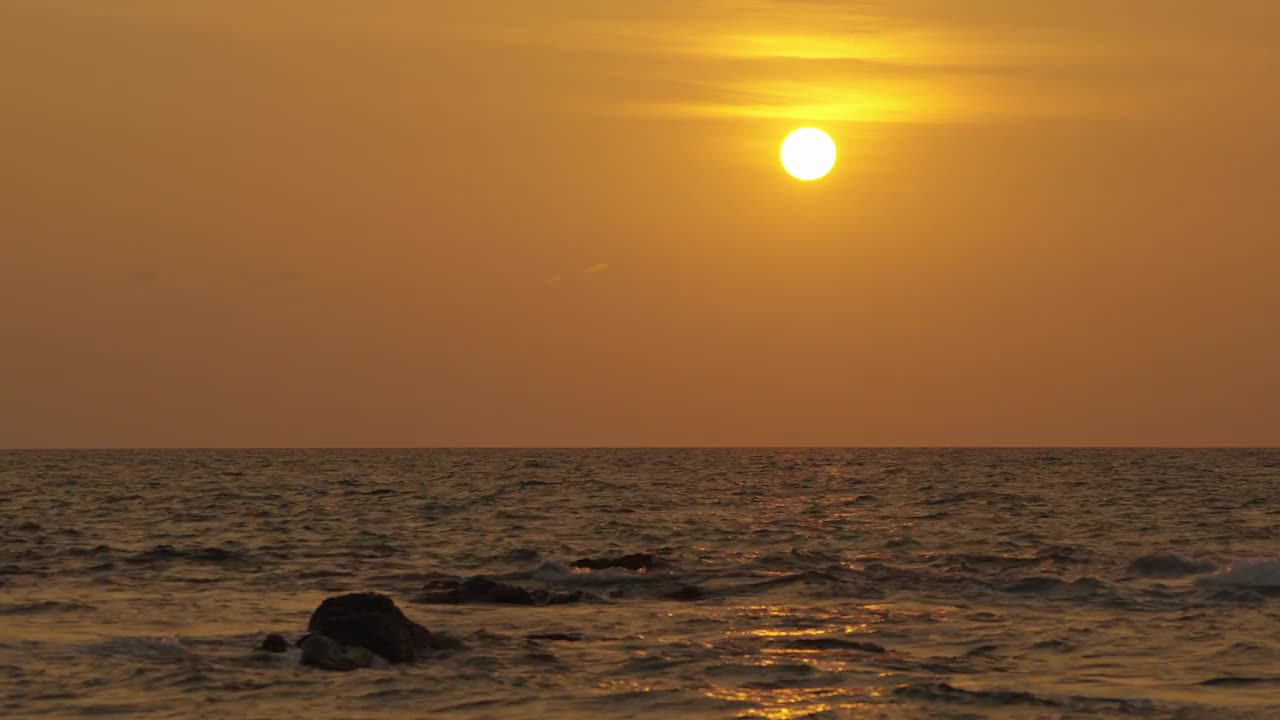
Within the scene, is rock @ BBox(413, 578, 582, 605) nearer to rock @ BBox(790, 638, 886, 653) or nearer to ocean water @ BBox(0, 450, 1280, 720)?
ocean water @ BBox(0, 450, 1280, 720)

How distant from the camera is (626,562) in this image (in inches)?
1437

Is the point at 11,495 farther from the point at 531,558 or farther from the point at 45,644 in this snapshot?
the point at 45,644

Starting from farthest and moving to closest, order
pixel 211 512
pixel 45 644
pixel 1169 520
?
1. pixel 211 512
2. pixel 1169 520
3. pixel 45 644

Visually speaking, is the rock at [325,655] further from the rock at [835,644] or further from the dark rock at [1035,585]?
the dark rock at [1035,585]

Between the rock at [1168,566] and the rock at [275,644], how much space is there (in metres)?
20.5

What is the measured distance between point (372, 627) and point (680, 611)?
25.1ft

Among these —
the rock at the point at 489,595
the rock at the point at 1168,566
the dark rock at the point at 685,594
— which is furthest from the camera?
the rock at the point at 1168,566

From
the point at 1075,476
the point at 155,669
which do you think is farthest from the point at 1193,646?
the point at 1075,476

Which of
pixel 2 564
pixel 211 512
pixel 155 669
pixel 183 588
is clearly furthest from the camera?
pixel 211 512

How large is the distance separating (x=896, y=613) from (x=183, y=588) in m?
14.8

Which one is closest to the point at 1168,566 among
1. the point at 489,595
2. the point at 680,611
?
the point at 680,611

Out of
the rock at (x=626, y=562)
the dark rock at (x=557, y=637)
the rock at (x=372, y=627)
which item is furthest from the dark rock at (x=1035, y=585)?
the rock at (x=372, y=627)

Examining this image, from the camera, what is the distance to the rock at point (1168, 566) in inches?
1390

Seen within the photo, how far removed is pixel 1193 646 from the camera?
80.9 feet
